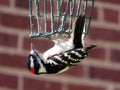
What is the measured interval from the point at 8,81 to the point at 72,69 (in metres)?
0.28

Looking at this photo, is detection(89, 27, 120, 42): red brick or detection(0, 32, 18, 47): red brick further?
detection(89, 27, 120, 42): red brick

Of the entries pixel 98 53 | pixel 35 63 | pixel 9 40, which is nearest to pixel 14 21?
pixel 9 40

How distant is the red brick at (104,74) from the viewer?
3055 millimetres

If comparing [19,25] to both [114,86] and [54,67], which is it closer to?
[114,86]

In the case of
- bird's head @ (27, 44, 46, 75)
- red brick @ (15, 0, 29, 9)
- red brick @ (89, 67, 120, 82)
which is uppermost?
red brick @ (15, 0, 29, 9)

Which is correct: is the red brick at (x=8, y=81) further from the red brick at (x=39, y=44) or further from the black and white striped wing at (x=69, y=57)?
the black and white striped wing at (x=69, y=57)

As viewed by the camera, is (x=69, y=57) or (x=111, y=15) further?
(x=111, y=15)

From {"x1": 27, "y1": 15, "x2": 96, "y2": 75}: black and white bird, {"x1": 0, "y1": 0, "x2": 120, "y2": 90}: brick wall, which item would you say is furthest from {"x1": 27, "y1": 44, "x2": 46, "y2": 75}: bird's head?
{"x1": 0, "y1": 0, "x2": 120, "y2": 90}: brick wall

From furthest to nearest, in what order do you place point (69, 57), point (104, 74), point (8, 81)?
point (104, 74)
point (8, 81)
point (69, 57)

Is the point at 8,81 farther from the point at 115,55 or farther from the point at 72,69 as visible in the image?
the point at 115,55

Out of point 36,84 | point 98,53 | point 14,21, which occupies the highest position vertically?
point 14,21

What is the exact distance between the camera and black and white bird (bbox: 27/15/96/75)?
216 centimetres

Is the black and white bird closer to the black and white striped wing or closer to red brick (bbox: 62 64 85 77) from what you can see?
the black and white striped wing

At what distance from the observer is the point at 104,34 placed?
10.1 ft
